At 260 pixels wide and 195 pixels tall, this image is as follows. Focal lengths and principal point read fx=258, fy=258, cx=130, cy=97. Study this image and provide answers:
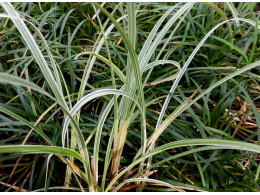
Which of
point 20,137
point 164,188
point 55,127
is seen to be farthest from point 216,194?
point 20,137

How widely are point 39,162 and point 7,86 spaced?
12.9 inches

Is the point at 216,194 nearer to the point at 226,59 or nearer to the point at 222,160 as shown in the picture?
the point at 222,160

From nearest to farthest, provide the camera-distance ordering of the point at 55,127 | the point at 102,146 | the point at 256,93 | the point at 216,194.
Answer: the point at 216,194 → the point at 55,127 → the point at 102,146 → the point at 256,93

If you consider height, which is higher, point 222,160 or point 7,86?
point 7,86

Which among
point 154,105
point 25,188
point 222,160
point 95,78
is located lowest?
point 25,188

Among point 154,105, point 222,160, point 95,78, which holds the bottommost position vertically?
point 222,160

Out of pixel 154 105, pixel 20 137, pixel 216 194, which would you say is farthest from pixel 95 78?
pixel 216 194

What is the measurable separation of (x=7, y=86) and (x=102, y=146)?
17.1 inches

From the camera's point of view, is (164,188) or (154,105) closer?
(164,188)

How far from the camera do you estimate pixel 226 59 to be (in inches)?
43.4

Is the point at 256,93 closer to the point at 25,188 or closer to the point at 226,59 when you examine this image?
the point at 226,59

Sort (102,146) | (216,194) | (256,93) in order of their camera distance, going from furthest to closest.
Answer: (256,93)
(102,146)
(216,194)

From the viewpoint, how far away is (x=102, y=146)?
0.92 meters

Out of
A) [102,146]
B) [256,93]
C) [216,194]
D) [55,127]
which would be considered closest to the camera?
[216,194]
